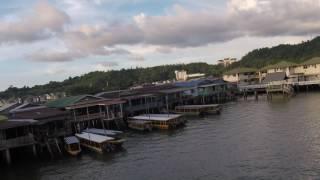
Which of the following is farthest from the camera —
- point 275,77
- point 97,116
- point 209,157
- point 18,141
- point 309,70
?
point 309,70

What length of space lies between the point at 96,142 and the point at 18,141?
26.2ft

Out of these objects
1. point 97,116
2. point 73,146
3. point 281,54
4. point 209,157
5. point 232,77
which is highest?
point 281,54

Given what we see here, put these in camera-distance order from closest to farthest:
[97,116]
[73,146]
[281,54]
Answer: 1. [73,146]
2. [97,116]
3. [281,54]

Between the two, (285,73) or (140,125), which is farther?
(285,73)

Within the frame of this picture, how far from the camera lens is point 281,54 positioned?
535ft

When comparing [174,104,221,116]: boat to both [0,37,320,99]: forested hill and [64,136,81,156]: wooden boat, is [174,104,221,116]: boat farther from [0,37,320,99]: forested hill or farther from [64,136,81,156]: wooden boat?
[0,37,320,99]: forested hill

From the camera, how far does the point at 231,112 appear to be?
73625 millimetres

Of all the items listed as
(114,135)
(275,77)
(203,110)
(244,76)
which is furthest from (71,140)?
(244,76)

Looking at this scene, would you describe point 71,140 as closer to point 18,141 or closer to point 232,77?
point 18,141

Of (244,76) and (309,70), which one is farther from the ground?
(309,70)

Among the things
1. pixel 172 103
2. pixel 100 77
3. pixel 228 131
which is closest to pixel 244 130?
pixel 228 131

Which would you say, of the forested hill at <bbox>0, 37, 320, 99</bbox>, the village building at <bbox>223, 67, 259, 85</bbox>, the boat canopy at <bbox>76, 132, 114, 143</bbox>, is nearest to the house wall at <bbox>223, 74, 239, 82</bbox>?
the village building at <bbox>223, 67, 259, 85</bbox>

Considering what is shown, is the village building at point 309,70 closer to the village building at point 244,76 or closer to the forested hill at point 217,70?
the village building at point 244,76

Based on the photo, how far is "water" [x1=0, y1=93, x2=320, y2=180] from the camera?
34.5 meters
